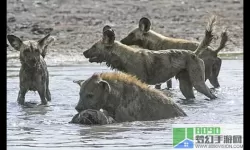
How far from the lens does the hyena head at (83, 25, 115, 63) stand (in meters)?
12.7

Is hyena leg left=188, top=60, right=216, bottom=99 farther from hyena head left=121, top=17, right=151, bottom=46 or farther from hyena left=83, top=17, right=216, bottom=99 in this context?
hyena head left=121, top=17, right=151, bottom=46

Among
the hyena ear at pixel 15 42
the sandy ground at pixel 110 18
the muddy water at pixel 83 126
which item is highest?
the sandy ground at pixel 110 18

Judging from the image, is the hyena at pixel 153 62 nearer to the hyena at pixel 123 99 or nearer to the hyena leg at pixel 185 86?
the hyena leg at pixel 185 86

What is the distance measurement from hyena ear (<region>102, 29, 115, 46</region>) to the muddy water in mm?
950

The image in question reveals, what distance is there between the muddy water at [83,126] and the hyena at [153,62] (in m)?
0.32

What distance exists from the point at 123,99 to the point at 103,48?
7.19 ft

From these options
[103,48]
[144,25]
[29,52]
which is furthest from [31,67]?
[144,25]

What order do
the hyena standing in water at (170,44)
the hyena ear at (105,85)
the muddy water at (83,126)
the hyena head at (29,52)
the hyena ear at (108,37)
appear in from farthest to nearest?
1. the hyena standing in water at (170,44)
2. the hyena ear at (108,37)
3. the hyena head at (29,52)
4. the hyena ear at (105,85)
5. the muddy water at (83,126)

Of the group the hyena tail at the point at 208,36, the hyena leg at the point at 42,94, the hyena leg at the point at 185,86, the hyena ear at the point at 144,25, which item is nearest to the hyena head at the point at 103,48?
the hyena leg at the point at 42,94

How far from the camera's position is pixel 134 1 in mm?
21500

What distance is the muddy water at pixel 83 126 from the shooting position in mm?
10016

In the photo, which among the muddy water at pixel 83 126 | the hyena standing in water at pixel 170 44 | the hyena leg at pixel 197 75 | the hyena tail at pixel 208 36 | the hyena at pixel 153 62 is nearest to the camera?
Answer: the muddy water at pixel 83 126

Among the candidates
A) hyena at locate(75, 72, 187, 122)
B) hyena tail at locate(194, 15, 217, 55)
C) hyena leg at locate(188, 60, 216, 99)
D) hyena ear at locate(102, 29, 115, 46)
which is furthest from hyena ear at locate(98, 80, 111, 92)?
hyena tail at locate(194, 15, 217, 55)

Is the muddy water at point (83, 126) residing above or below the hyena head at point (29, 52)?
below
